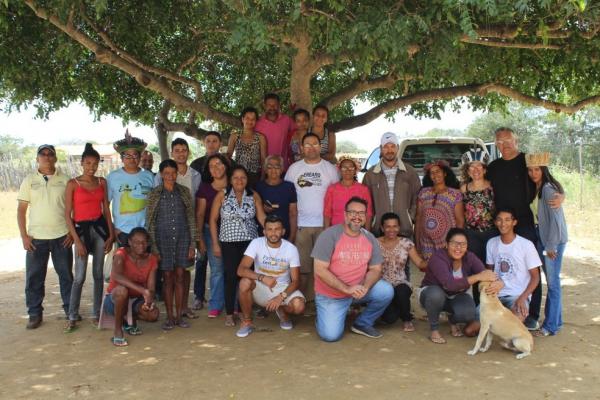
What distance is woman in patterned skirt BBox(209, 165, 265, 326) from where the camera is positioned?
Answer: 20.5ft

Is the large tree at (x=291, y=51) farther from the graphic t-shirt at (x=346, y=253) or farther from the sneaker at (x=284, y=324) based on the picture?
the sneaker at (x=284, y=324)

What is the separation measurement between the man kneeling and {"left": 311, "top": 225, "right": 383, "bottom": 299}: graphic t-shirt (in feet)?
5.66

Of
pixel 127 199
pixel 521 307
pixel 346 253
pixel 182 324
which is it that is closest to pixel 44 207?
pixel 127 199

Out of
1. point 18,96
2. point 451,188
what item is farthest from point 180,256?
point 18,96

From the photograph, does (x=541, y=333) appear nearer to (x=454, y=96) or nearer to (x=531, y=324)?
(x=531, y=324)

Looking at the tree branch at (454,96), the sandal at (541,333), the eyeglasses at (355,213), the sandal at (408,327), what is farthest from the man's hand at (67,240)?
the tree branch at (454,96)

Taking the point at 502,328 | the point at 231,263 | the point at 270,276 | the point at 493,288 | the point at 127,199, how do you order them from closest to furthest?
the point at 502,328, the point at 493,288, the point at 270,276, the point at 127,199, the point at 231,263

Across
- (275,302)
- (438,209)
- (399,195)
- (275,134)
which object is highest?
(275,134)

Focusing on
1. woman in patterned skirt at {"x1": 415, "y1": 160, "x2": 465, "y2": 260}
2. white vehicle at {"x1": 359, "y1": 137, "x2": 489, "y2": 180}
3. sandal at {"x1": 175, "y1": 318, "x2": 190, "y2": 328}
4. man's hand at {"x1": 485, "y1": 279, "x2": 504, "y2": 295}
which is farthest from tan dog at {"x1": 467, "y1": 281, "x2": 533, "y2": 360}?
white vehicle at {"x1": 359, "y1": 137, "x2": 489, "y2": 180}

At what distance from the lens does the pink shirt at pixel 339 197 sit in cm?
626

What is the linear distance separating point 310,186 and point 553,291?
2.78 metres

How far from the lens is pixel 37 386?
473 centimetres

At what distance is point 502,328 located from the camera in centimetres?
527

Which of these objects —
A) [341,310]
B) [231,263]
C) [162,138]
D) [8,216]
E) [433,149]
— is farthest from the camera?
[8,216]
